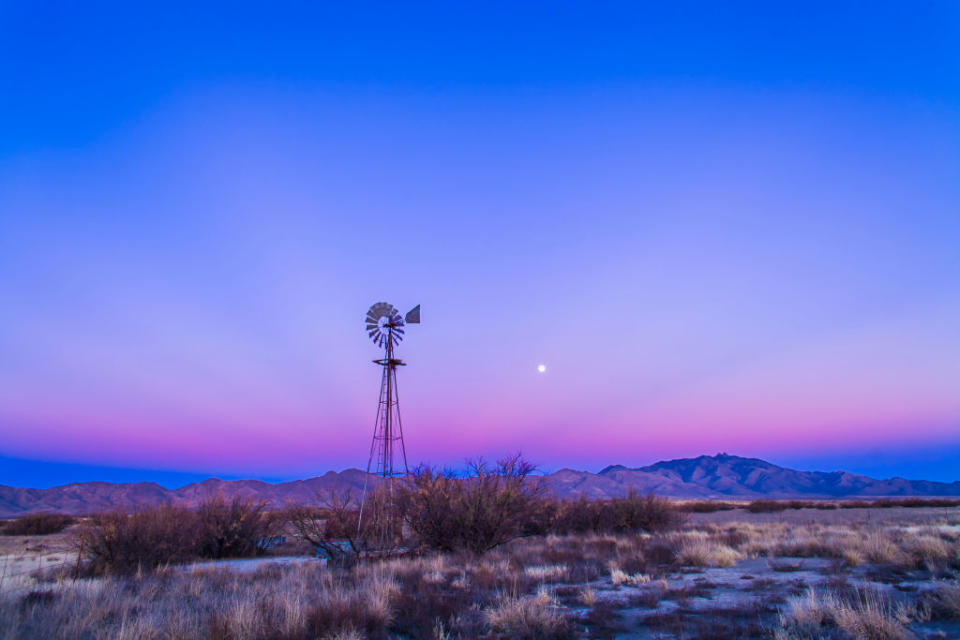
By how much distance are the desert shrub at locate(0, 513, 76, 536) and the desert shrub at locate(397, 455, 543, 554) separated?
32.2 m

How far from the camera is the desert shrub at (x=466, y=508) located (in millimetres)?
17859

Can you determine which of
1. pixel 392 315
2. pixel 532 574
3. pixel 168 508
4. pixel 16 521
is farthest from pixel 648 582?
pixel 16 521

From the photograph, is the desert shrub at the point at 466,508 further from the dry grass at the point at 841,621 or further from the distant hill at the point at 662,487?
the distant hill at the point at 662,487

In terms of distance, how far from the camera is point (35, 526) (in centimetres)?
3559

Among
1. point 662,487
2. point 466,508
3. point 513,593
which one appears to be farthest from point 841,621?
point 662,487

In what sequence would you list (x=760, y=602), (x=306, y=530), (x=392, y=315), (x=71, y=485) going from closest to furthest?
(x=760, y=602) < (x=306, y=530) < (x=392, y=315) < (x=71, y=485)

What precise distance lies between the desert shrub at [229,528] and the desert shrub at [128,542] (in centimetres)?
350

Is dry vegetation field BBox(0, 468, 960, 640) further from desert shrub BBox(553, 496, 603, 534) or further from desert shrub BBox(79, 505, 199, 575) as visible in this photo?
desert shrub BBox(553, 496, 603, 534)

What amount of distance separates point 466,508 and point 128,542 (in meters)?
10.4

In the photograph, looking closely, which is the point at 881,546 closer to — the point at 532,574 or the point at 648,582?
the point at 648,582

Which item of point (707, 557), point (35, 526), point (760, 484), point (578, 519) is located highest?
point (707, 557)

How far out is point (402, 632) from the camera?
27.3ft

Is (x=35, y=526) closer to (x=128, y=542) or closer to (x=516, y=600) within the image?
(x=128, y=542)

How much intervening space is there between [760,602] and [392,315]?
17093 millimetres
